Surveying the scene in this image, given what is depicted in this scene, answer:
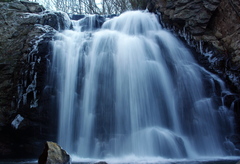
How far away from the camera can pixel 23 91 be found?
8633 mm

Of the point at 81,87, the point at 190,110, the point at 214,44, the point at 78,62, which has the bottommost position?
the point at 190,110

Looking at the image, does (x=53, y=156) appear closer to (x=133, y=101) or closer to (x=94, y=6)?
(x=133, y=101)

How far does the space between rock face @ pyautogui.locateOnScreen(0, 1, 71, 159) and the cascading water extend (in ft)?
1.98

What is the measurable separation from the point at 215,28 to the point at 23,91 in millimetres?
9013

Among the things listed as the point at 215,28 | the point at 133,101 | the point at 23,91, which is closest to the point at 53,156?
the point at 133,101

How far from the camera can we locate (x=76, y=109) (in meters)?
8.28

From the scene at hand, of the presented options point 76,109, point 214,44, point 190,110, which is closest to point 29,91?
point 76,109

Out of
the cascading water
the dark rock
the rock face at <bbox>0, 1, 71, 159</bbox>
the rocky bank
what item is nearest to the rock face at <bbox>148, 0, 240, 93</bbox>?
the rocky bank

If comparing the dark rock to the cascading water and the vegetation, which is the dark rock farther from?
the vegetation

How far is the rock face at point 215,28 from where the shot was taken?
9.45 meters

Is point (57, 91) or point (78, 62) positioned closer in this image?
point (57, 91)

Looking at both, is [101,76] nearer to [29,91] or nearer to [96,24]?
[29,91]

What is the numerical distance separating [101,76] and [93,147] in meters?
2.75

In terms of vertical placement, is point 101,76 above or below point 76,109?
above
